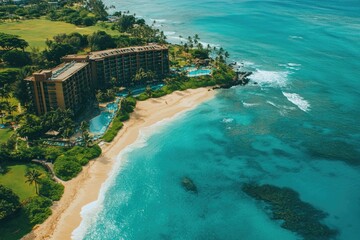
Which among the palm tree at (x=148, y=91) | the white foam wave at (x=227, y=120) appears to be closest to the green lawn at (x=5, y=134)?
the palm tree at (x=148, y=91)

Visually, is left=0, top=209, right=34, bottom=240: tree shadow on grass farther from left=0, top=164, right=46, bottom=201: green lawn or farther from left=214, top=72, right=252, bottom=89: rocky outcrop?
left=214, top=72, right=252, bottom=89: rocky outcrop

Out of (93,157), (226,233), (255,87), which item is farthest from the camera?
(255,87)

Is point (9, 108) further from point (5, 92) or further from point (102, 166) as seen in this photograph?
point (102, 166)

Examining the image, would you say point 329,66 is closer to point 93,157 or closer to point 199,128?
point 199,128

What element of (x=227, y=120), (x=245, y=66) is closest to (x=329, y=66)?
(x=245, y=66)

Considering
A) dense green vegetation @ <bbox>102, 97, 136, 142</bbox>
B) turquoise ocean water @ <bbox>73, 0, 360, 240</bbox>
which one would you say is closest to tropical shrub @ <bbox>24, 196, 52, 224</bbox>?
turquoise ocean water @ <bbox>73, 0, 360, 240</bbox>

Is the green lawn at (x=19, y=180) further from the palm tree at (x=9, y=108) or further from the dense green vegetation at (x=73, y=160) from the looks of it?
the palm tree at (x=9, y=108)
